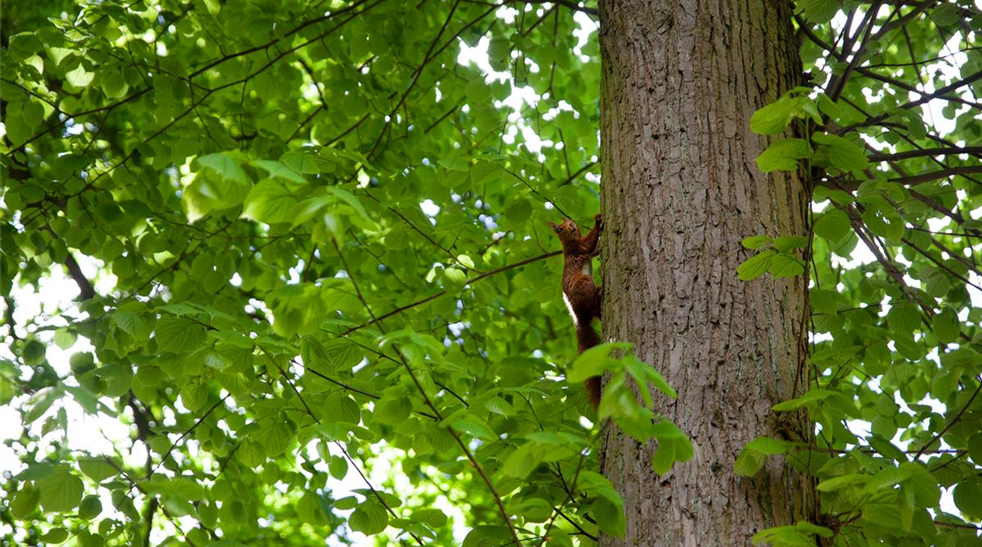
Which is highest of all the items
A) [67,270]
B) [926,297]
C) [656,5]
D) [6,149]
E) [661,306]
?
[67,270]

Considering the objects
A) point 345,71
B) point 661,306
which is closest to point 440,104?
point 345,71

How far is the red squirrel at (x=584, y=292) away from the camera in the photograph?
2205 mm

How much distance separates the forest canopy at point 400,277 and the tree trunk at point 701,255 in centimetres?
8

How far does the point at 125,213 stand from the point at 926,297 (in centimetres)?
279

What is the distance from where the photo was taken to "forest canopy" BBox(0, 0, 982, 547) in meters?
1.57

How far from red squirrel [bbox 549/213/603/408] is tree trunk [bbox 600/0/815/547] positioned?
0.65ft

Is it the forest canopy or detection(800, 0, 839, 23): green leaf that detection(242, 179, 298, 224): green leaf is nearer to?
the forest canopy

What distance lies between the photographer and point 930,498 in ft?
4.72

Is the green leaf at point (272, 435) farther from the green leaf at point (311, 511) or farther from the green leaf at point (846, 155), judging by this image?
the green leaf at point (846, 155)

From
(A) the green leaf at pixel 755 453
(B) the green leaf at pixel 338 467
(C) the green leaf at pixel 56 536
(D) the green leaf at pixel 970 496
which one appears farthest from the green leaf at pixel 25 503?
(D) the green leaf at pixel 970 496

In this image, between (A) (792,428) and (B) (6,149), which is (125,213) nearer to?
(B) (6,149)

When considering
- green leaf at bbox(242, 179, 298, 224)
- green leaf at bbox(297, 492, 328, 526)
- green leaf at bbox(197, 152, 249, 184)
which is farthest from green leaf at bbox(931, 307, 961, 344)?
green leaf at bbox(197, 152, 249, 184)

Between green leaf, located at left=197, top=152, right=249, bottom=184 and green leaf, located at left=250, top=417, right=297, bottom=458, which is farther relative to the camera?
green leaf, located at left=250, top=417, right=297, bottom=458

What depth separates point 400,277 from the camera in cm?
387
